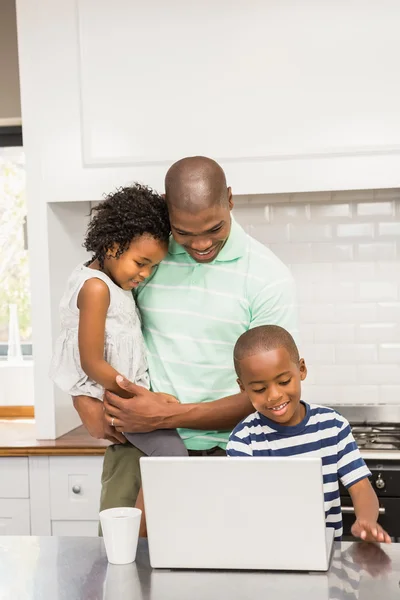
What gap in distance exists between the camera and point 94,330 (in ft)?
6.40

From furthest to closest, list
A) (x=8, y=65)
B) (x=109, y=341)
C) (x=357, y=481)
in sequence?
(x=8, y=65)
(x=109, y=341)
(x=357, y=481)

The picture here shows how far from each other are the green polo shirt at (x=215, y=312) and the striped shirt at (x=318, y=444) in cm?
20

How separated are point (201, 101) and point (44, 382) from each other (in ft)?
3.78

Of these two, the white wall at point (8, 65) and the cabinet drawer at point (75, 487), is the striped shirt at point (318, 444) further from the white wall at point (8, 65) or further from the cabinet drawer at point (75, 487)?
the white wall at point (8, 65)

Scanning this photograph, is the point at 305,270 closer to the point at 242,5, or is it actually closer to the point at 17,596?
the point at 242,5

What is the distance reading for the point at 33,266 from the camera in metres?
3.04

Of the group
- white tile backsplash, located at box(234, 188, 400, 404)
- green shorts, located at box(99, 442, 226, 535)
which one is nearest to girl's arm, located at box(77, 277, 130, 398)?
green shorts, located at box(99, 442, 226, 535)

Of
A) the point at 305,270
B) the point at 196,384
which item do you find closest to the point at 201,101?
the point at 305,270

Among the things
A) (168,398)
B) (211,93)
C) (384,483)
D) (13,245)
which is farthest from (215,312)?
(13,245)

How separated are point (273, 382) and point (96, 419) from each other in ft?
1.72

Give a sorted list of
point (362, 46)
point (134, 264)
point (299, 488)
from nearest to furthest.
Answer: point (299, 488) → point (134, 264) → point (362, 46)

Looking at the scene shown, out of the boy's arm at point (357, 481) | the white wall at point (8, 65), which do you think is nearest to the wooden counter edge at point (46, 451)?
the boy's arm at point (357, 481)

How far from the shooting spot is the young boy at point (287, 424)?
68.9 inches

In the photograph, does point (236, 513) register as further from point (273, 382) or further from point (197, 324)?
point (197, 324)
